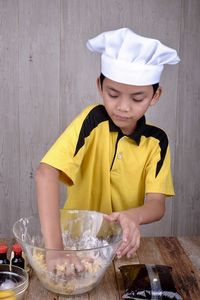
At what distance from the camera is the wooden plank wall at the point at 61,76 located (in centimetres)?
256

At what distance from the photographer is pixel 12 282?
3.54ft

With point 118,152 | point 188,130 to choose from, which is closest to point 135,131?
point 118,152

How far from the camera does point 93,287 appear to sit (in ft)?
3.67

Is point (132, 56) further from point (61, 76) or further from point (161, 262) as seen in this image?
point (61, 76)

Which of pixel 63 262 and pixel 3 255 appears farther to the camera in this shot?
pixel 3 255

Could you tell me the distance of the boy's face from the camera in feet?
4.28

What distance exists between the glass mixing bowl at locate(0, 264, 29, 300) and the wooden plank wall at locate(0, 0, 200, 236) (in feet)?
5.30

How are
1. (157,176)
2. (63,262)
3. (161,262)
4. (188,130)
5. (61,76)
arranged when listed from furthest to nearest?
(188,130)
(61,76)
(157,176)
(161,262)
(63,262)

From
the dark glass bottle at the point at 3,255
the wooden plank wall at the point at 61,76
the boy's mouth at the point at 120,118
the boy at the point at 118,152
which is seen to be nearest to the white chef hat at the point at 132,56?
the boy at the point at 118,152

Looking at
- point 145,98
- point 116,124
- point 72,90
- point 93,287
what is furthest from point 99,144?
point 72,90

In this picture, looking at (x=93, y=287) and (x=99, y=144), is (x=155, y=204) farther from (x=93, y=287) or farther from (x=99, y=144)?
(x=93, y=287)

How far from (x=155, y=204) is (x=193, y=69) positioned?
4.63 ft

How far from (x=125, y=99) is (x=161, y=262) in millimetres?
450

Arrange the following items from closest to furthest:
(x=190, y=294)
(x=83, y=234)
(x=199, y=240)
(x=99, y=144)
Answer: (x=190, y=294) → (x=83, y=234) → (x=199, y=240) → (x=99, y=144)
